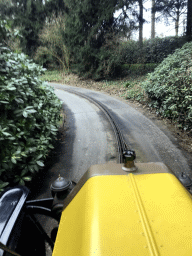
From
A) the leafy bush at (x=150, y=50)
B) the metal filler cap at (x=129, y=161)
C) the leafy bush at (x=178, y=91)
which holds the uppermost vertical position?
the leafy bush at (x=150, y=50)

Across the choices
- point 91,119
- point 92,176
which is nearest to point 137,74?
point 91,119

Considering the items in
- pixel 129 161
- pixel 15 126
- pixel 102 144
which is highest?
pixel 15 126

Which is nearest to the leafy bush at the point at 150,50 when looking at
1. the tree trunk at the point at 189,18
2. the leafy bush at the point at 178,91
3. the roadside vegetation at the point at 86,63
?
the roadside vegetation at the point at 86,63

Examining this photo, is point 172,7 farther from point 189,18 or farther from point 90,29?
point 90,29

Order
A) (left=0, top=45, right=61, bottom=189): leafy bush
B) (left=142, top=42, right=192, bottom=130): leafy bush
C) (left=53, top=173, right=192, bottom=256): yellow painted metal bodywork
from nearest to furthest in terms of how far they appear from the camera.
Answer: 1. (left=53, top=173, right=192, bottom=256): yellow painted metal bodywork
2. (left=0, top=45, right=61, bottom=189): leafy bush
3. (left=142, top=42, right=192, bottom=130): leafy bush

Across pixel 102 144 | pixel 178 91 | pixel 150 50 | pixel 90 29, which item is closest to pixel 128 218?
pixel 102 144

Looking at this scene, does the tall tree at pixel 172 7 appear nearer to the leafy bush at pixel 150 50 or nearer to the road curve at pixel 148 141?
the leafy bush at pixel 150 50

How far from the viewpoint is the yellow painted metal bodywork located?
108 centimetres

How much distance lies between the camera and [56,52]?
866 inches

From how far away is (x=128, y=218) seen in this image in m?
1.24

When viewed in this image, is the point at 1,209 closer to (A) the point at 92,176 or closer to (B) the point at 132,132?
(A) the point at 92,176

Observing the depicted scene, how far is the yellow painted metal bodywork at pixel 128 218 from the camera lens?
1.08m

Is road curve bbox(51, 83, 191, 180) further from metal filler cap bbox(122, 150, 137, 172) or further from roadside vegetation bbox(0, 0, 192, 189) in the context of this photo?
metal filler cap bbox(122, 150, 137, 172)

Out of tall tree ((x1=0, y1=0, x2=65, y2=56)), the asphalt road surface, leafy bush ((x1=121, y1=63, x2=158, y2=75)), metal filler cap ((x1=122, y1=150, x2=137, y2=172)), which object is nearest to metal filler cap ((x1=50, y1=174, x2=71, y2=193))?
metal filler cap ((x1=122, y1=150, x2=137, y2=172))
